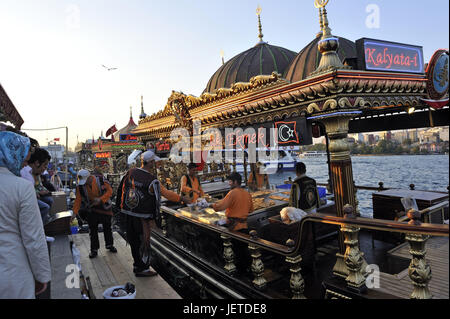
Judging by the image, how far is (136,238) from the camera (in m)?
4.77

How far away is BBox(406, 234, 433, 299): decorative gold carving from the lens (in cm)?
251

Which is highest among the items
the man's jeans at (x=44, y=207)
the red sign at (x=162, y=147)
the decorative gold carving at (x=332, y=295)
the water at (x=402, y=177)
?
the red sign at (x=162, y=147)

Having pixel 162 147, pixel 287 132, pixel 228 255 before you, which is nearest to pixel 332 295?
pixel 228 255

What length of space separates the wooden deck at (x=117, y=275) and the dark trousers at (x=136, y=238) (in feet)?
0.73

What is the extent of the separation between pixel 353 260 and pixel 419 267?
750 mm

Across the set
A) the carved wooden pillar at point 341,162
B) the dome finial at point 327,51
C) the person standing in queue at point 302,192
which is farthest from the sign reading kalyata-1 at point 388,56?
the person standing in queue at point 302,192

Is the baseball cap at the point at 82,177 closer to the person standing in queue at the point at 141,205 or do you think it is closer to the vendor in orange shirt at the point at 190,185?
the person standing in queue at the point at 141,205

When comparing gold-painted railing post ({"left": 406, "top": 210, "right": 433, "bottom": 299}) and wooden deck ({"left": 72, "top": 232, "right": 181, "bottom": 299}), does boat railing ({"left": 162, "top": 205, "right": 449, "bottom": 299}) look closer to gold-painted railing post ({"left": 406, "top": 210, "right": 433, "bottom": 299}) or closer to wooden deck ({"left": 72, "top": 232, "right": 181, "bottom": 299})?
gold-painted railing post ({"left": 406, "top": 210, "right": 433, "bottom": 299})

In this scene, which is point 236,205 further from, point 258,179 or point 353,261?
point 258,179

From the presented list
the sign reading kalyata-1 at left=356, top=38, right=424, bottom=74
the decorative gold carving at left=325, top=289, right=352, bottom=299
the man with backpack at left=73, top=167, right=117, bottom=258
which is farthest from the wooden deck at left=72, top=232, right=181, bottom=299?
the sign reading kalyata-1 at left=356, top=38, right=424, bottom=74

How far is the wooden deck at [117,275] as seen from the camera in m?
4.11

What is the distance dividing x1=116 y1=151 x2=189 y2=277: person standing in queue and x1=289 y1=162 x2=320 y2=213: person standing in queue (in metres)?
2.92

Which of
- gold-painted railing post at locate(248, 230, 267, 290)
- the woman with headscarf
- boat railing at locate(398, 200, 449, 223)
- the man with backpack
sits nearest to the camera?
the woman with headscarf
